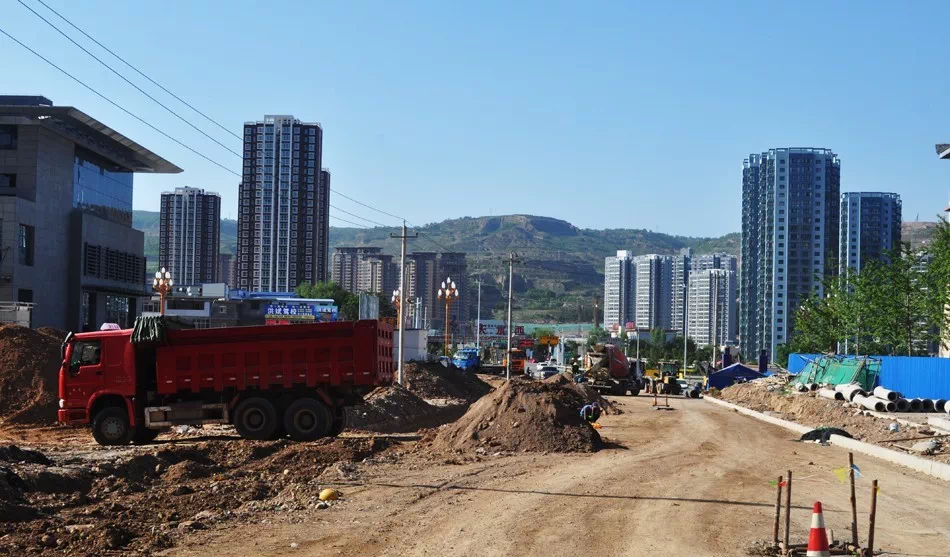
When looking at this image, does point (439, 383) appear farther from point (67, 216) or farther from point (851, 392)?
point (67, 216)

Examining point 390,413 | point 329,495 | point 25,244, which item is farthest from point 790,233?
point 329,495

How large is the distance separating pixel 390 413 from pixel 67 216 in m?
35.4

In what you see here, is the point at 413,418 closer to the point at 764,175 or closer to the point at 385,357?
the point at 385,357

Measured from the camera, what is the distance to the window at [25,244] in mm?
55438

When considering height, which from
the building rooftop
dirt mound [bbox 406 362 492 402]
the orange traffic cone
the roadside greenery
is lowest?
dirt mound [bbox 406 362 492 402]

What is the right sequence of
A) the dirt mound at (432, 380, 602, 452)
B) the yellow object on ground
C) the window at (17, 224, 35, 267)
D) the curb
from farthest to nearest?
the window at (17, 224, 35, 267)
the dirt mound at (432, 380, 602, 452)
the curb
the yellow object on ground

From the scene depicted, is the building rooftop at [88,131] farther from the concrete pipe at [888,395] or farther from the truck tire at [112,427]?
the concrete pipe at [888,395]

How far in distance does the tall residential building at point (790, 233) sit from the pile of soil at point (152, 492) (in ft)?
451

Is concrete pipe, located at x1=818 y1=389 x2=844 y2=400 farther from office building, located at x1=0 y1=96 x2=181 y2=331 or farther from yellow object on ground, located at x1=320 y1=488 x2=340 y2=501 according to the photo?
office building, located at x1=0 y1=96 x2=181 y2=331

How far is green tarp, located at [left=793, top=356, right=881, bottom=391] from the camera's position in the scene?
156 feet

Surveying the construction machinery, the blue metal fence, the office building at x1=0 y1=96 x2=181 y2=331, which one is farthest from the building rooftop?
the blue metal fence

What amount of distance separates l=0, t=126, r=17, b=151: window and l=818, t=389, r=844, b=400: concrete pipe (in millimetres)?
46113

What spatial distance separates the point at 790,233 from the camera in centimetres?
15488

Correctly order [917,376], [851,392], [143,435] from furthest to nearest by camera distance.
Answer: [851,392], [917,376], [143,435]
